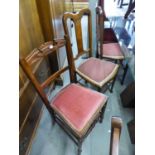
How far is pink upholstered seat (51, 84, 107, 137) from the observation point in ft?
3.62

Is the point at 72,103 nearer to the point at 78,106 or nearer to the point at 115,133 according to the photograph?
the point at 78,106

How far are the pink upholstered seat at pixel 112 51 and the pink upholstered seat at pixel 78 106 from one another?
0.72m

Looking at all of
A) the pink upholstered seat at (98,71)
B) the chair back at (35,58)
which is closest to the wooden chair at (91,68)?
the pink upholstered seat at (98,71)

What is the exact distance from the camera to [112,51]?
189 cm

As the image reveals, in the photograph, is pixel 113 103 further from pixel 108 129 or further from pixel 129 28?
pixel 129 28

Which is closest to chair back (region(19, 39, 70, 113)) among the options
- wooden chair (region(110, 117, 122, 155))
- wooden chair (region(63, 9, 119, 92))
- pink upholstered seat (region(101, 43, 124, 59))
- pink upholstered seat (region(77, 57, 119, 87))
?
wooden chair (region(63, 9, 119, 92))

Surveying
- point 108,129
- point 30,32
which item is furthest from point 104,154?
point 30,32

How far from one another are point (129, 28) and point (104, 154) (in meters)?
1.56

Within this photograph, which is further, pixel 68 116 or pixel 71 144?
pixel 71 144

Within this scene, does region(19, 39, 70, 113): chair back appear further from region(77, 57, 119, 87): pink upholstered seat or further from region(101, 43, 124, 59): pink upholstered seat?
region(101, 43, 124, 59): pink upholstered seat

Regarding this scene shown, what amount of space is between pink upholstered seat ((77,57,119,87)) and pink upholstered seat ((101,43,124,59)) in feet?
0.67

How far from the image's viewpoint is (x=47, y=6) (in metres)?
1.44

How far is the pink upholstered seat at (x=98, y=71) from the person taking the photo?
1.49m

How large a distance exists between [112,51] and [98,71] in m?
0.48
